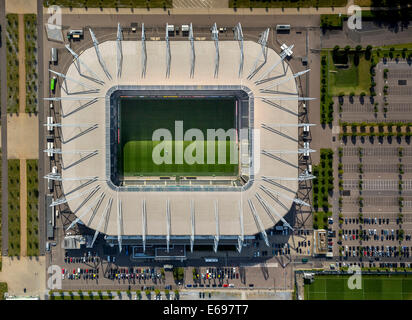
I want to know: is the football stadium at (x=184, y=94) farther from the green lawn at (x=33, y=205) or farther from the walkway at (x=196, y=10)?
the green lawn at (x=33, y=205)

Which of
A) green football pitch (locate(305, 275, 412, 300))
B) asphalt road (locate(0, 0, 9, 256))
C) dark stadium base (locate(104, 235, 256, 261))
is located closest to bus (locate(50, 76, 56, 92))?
asphalt road (locate(0, 0, 9, 256))

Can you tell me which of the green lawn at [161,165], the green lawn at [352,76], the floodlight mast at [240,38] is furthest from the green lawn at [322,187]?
the floodlight mast at [240,38]

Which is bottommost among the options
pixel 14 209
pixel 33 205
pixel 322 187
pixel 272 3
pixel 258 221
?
pixel 258 221

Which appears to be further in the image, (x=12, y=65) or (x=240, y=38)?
(x=12, y=65)

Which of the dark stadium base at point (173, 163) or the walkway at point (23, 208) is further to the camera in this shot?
the walkway at point (23, 208)

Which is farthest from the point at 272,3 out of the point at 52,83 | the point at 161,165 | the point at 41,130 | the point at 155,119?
the point at 41,130

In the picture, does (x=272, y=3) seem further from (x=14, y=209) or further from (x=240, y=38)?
(x=14, y=209)
